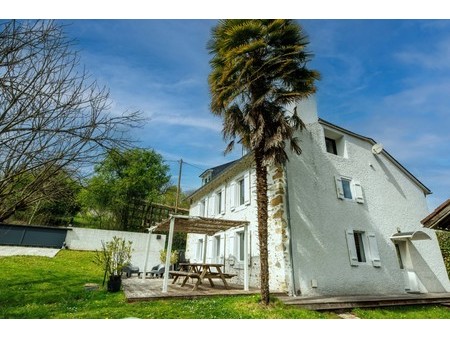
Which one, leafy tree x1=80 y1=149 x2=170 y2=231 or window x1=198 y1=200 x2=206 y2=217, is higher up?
leafy tree x1=80 y1=149 x2=170 y2=231

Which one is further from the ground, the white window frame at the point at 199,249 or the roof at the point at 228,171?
the roof at the point at 228,171

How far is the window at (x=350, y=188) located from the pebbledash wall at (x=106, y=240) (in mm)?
16075

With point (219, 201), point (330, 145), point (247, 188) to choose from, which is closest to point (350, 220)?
point (330, 145)

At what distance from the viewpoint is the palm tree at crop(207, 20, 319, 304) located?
8.43m

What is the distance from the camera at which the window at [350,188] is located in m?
12.1

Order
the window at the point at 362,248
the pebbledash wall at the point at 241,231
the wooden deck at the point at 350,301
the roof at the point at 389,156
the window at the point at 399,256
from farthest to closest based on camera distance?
the roof at the point at 389,156, the window at the point at 399,256, the window at the point at 362,248, the pebbledash wall at the point at 241,231, the wooden deck at the point at 350,301

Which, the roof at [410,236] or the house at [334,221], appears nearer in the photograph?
the house at [334,221]

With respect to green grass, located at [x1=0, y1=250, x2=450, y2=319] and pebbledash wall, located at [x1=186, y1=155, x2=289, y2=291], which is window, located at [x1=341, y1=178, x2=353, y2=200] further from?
green grass, located at [x1=0, y1=250, x2=450, y2=319]

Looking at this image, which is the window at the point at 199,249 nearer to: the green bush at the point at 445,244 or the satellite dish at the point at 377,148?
the satellite dish at the point at 377,148

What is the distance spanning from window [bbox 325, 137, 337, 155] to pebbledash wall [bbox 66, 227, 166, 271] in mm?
16215

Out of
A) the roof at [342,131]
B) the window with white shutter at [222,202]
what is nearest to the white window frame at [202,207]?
the roof at [342,131]

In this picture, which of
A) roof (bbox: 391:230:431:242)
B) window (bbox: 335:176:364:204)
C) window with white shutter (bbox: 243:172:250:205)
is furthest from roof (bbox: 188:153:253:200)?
roof (bbox: 391:230:431:242)
